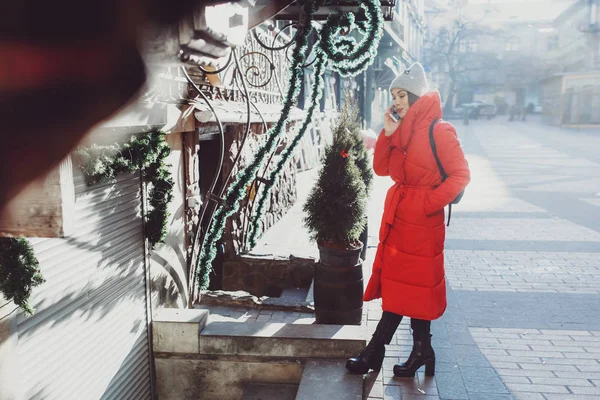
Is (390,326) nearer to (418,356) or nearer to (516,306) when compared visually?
(418,356)

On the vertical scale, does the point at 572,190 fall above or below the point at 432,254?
below

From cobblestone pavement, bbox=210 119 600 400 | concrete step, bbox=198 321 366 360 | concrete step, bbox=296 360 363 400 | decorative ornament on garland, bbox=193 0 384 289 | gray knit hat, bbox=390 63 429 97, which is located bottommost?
cobblestone pavement, bbox=210 119 600 400

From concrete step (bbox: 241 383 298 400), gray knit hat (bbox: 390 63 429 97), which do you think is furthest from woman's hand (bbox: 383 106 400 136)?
concrete step (bbox: 241 383 298 400)

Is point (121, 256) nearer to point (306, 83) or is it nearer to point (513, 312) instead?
point (513, 312)

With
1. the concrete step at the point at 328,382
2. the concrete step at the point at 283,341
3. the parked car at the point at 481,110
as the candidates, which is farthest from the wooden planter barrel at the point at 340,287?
the parked car at the point at 481,110

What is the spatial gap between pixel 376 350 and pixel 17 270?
260 centimetres

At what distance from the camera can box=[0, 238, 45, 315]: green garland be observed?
2738 millimetres

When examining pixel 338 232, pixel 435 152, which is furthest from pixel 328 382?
pixel 435 152

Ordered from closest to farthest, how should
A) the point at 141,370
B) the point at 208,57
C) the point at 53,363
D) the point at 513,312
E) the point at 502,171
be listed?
1. the point at 208,57
2. the point at 53,363
3. the point at 141,370
4. the point at 513,312
5. the point at 502,171

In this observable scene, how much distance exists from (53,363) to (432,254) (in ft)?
8.29

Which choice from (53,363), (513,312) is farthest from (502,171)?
(53,363)

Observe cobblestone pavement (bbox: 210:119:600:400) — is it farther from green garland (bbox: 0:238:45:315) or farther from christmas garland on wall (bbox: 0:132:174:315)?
green garland (bbox: 0:238:45:315)

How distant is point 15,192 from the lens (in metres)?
1.92

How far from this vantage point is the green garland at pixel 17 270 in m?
2.74
